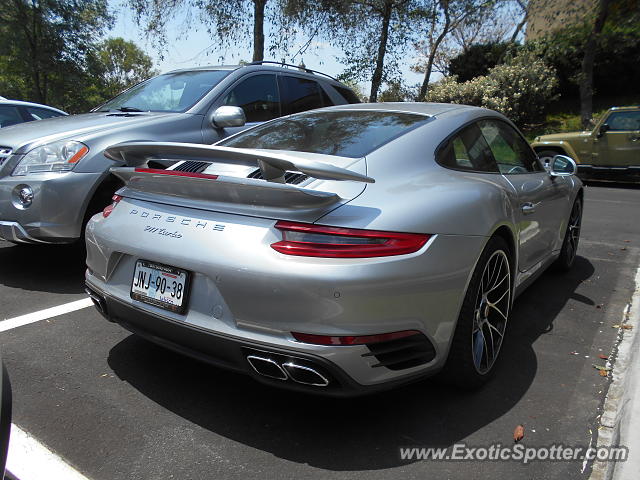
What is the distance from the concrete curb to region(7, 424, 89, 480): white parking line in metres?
2.05

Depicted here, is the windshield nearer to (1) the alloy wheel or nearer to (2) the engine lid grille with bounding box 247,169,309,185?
(2) the engine lid grille with bounding box 247,169,309,185

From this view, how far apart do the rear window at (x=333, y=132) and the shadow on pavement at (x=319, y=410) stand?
1263mm

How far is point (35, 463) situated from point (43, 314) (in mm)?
1782

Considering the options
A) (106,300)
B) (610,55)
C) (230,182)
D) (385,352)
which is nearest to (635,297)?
(385,352)

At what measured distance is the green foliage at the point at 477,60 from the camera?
24.5m

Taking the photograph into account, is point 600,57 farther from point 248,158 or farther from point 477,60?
point 248,158

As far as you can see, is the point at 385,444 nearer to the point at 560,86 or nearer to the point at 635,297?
the point at 635,297

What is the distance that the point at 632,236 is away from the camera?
22.8ft

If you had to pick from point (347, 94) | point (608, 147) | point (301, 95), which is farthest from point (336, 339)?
point (608, 147)

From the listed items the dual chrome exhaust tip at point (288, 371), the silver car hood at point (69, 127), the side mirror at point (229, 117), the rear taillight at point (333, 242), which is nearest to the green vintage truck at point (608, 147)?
the side mirror at point (229, 117)

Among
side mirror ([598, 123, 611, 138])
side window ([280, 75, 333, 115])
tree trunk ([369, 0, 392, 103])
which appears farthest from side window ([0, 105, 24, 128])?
tree trunk ([369, 0, 392, 103])

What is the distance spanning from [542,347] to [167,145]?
103 inches

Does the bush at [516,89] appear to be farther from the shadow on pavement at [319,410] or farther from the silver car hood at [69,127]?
the shadow on pavement at [319,410]

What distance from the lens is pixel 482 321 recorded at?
2.82 metres
